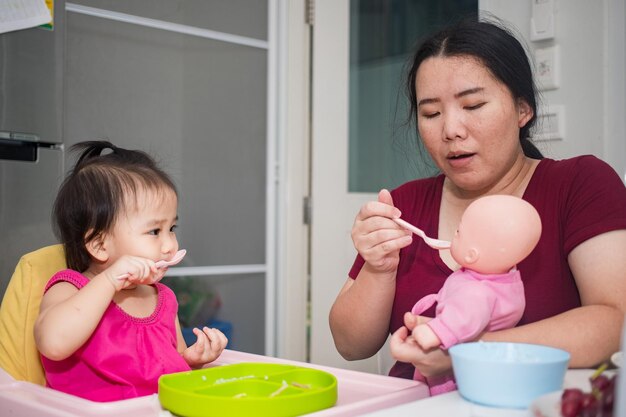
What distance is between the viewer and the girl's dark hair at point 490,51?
50.4 inches

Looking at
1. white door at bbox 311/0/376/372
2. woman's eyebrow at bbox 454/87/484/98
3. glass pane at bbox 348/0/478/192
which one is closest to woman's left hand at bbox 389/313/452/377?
woman's eyebrow at bbox 454/87/484/98

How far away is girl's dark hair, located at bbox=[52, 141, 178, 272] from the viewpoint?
4.05 feet

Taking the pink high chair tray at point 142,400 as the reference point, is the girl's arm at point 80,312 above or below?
above

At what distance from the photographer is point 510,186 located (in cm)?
135

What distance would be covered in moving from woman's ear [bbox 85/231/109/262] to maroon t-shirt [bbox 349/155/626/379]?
555 millimetres

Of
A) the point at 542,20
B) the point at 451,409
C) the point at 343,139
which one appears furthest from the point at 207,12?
the point at 451,409

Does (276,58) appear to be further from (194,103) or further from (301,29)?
(194,103)

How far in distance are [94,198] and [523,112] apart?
825mm

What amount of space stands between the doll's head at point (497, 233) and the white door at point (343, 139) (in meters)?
1.77

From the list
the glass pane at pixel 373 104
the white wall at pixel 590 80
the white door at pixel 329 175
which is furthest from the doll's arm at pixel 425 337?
the glass pane at pixel 373 104

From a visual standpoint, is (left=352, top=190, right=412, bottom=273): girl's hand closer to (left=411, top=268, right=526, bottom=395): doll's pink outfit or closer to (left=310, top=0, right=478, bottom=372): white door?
(left=411, top=268, right=526, bottom=395): doll's pink outfit

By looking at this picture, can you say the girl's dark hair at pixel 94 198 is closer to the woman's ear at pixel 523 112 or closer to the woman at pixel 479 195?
the woman at pixel 479 195

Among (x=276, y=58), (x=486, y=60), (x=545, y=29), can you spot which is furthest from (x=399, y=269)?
(x=276, y=58)

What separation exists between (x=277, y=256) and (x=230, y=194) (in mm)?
347
